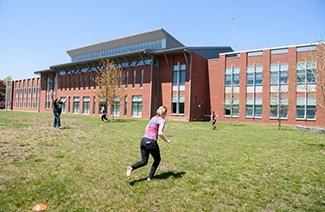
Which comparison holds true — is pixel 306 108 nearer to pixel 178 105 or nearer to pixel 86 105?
pixel 178 105

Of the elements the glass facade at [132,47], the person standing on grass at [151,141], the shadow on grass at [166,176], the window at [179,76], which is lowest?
the shadow on grass at [166,176]

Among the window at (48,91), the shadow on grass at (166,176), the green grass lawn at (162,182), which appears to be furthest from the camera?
the window at (48,91)

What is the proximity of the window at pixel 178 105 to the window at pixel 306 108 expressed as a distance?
16.3 meters

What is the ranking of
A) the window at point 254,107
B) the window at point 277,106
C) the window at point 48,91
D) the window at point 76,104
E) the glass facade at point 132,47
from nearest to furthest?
the window at point 277,106 → the window at point 254,107 → the glass facade at point 132,47 → the window at point 76,104 → the window at point 48,91

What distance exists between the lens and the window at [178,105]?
35.4 metres

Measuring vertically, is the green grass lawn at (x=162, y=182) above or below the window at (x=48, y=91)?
below

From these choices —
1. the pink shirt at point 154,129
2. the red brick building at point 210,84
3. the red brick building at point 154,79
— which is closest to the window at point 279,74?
the red brick building at point 210,84

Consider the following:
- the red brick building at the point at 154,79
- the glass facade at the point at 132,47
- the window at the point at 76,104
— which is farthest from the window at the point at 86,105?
the glass facade at the point at 132,47

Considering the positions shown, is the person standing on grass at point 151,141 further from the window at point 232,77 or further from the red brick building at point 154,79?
the window at point 232,77

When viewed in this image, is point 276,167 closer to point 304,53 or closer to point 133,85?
point 304,53

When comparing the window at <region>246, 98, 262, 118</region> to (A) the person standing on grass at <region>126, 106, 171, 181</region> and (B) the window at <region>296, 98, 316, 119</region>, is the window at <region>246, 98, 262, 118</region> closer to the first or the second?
(B) the window at <region>296, 98, 316, 119</region>

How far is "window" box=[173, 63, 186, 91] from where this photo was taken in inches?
1398

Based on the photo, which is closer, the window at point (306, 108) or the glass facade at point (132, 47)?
the window at point (306, 108)

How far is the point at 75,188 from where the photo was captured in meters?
4.86
